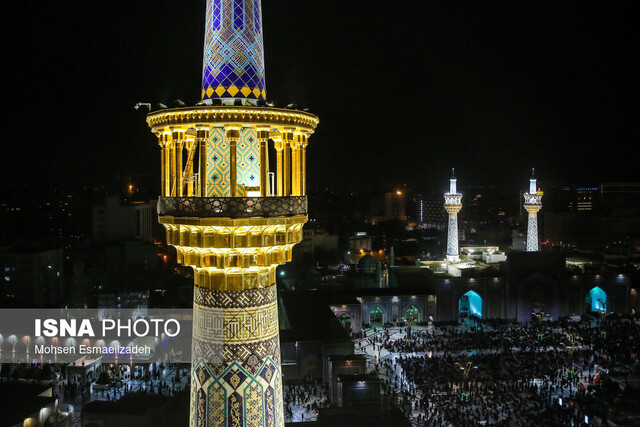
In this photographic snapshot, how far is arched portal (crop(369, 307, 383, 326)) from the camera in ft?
107

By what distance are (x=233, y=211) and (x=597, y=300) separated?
120ft

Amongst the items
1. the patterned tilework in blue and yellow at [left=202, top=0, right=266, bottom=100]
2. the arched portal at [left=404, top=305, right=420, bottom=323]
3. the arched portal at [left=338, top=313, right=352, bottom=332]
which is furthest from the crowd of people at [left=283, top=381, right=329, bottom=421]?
the patterned tilework in blue and yellow at [left=202, top=0, right=266, bottom=100]

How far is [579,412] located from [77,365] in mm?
17793

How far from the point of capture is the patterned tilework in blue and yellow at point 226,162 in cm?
373

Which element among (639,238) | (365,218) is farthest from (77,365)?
(365,218)

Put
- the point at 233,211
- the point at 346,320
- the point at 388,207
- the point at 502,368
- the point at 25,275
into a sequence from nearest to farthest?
1. the point at 233,211
2. the point at 502,368
3. the point at 346,320
4. the point at 25,275
5. the point at 388,207

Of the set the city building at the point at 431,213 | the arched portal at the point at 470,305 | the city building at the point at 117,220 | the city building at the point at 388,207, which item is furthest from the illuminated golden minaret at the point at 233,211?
the city building at the point at 388,207

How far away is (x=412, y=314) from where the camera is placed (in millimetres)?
33188

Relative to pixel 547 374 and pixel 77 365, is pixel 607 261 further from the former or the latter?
pixel 77 365

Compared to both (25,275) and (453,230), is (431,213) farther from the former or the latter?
(25,275)

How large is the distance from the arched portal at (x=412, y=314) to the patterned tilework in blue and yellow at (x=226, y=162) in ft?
99.1

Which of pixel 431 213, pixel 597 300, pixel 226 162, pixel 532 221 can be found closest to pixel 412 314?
pixel 532 221

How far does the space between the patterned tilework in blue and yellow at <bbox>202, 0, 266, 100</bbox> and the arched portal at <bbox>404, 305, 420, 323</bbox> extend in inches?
1188

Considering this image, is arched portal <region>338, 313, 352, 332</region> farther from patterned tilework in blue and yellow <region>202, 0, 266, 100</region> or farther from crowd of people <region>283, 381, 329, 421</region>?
patterned tilework in blue and yellow <region>202, 0, 266, 100</region>
